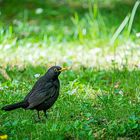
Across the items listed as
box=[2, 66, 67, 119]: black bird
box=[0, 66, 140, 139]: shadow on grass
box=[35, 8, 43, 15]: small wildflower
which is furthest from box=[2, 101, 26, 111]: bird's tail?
box=[35, 8, 43, 15]: small wildflower

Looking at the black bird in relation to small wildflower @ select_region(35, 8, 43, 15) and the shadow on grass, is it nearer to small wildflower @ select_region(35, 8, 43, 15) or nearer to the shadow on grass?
the shadow on grass

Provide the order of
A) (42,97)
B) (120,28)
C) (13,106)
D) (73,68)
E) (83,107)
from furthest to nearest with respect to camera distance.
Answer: (120,28)
(73,68)
(83,107)
(42,97)
(13,106)

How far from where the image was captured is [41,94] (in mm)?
6598

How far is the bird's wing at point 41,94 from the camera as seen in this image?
21.3 ft

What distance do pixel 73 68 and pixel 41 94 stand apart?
8.65ft

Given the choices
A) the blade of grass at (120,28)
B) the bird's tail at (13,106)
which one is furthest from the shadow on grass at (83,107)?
the blade of grass at (120,28)

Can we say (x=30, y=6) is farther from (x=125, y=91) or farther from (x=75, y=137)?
A: (x=75, y=137)

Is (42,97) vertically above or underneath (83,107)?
above

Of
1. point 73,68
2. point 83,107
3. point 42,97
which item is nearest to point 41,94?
point 42,97

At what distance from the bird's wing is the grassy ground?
23 cm

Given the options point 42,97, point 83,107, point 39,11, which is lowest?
point 39,11

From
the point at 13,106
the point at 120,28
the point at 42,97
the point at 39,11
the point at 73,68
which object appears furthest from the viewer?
the point at 39,11

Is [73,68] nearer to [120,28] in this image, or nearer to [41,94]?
[120,28]

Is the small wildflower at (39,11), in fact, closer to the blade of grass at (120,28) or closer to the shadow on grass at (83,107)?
the blade of grass at (120,28)
